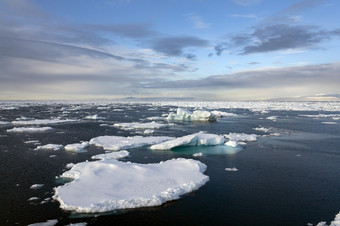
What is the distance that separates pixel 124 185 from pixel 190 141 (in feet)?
31.6

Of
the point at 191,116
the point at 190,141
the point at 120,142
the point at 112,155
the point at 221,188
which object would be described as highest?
the point at 191,116

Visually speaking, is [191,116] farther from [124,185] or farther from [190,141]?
[124,185]

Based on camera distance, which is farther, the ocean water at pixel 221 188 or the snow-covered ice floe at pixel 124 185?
the snow-covered ice floe at pixel 124 185

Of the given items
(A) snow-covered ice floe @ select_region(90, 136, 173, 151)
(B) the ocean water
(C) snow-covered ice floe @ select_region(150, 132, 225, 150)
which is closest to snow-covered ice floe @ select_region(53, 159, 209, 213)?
(B) the ocean water

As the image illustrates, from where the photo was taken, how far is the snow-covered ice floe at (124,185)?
968 centimetres

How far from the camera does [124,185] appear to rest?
11.3m

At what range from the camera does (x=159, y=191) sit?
35.3 ft

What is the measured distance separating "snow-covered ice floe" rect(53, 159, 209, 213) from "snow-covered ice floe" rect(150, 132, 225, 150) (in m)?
4.75

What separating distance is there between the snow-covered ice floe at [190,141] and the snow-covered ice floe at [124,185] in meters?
4.75

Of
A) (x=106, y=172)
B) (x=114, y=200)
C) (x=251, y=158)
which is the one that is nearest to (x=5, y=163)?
(x=106, y=172)

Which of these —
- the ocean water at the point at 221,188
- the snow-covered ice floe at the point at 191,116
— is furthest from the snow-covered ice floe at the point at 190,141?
the snow-covered ice floe at the point at 191,116

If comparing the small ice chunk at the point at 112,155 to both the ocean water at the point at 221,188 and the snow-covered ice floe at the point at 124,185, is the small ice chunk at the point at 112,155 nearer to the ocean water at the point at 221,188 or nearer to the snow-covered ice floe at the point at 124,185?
the ocean water at the point at 221,188

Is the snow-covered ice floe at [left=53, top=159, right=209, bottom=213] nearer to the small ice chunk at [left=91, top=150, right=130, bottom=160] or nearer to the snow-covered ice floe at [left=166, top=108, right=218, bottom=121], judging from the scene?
the small ice chunk at [left=91, top=150, right=130, bottom=160]

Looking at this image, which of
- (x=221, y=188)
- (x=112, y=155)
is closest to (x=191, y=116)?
(x=112, y=155)
